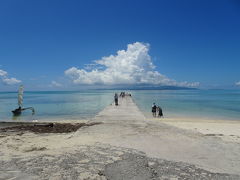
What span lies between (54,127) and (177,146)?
618 centimetres

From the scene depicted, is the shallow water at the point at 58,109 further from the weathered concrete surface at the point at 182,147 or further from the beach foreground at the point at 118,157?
the beach foreground at the point at 118,157

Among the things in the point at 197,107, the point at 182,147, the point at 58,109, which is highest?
the point at 182,147

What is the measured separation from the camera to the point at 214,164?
17.5 ft

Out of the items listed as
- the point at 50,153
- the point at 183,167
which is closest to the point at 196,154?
the point at 183,167

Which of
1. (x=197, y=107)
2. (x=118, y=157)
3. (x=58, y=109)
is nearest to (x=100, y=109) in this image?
(x=58, y=109)

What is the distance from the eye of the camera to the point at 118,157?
5.55 m

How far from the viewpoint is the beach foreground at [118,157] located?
177 inches

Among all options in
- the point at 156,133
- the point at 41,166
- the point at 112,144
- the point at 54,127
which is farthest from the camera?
the point at 54,127

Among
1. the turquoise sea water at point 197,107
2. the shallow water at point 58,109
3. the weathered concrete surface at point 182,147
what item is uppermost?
the weathered concrete surface at point 182,147

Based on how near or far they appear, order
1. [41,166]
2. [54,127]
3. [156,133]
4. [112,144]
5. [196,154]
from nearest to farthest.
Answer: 1. [41,166]
2. [196,154]
3. [112,144]
4. [156,133]
5. [54,127]

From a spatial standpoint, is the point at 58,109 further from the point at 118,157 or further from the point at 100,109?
the point at 118,157

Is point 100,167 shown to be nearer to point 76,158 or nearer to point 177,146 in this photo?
point 76,158

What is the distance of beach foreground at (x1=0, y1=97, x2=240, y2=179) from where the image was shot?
451cm

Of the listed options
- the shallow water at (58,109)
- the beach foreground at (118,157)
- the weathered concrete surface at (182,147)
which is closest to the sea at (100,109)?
the shallow water at (58,109)
